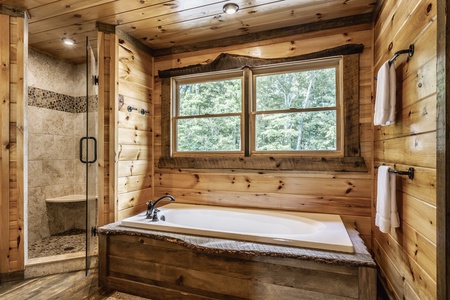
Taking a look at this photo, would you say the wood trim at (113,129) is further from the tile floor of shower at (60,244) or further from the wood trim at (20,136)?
the wood trim at (20,136)

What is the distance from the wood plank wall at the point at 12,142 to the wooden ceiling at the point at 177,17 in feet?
0.91

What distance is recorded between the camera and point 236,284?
1.68 meters

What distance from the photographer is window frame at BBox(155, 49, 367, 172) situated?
7.38ft

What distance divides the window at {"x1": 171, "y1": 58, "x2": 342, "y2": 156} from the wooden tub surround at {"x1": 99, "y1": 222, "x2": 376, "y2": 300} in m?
1.03

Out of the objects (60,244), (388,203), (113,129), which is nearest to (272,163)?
(388,203)

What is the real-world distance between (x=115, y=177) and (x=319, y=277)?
2.04 meters

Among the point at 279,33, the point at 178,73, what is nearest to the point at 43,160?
the point at 178,73

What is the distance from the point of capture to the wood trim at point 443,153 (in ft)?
3.29

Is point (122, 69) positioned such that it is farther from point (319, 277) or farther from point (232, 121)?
point (319, 277)

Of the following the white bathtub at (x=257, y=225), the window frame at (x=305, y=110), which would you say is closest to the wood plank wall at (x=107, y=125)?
the white bathtub at (x=257, y=225)

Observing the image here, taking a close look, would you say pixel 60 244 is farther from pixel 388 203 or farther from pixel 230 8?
pixel 388 203

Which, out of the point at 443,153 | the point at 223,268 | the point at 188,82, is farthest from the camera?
the point at 188,82

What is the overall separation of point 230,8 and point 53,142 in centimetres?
282

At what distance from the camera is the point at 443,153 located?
103 centimetres
